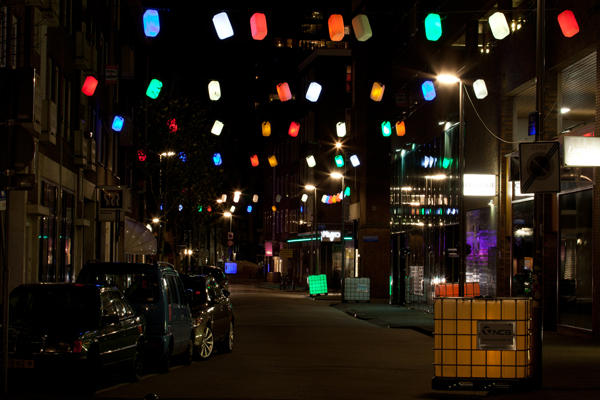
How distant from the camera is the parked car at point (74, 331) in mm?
10594

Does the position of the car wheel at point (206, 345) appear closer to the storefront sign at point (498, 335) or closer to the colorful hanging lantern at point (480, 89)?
the storefront sign at point (498, 335)

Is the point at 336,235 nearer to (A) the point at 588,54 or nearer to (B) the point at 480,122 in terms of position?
(B) the point at 480,122

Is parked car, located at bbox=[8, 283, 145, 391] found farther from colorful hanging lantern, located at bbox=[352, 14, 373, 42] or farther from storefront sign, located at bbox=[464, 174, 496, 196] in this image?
storefront sign, located at bbox=[464, 174, 496, 196]

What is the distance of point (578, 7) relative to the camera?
21.0 meters

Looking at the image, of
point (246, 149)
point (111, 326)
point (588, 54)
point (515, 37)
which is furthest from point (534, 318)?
point (246, 149)

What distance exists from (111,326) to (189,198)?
33.5 meters

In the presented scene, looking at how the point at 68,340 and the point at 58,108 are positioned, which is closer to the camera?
the point at 68,340

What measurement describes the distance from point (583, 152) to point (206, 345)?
10512 mm

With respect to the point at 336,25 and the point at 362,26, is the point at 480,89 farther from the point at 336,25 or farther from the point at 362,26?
the point at 362,26

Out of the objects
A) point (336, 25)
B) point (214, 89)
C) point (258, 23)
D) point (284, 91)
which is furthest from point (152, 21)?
point (284, 91)

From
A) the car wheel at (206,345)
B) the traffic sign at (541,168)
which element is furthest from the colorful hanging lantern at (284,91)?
the traffic sign at (541,168)

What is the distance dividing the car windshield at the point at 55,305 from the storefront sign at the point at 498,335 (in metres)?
5.61

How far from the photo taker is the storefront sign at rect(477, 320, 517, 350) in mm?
11195

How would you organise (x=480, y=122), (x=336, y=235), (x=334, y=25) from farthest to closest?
(x=336, y=235), (x=480, y=122), (x=334, y=25)
